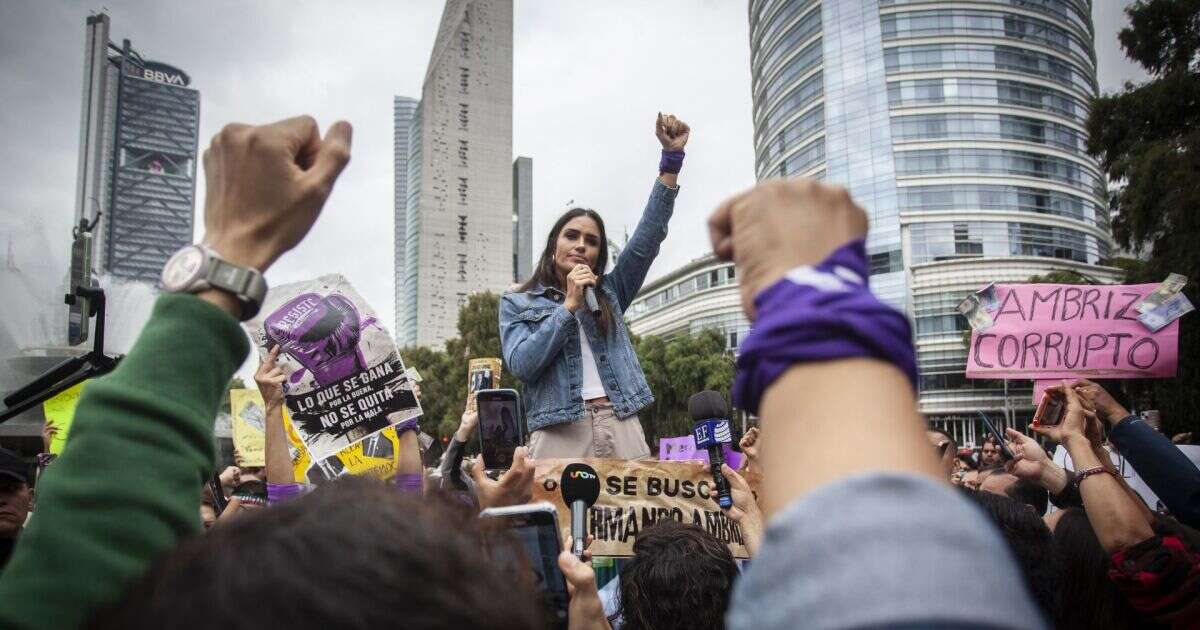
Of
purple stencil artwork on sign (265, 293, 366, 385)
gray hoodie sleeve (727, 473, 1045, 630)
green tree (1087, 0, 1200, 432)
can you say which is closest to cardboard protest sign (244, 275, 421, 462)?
purple stencil artwork on sign (265, 293, 366, 385)

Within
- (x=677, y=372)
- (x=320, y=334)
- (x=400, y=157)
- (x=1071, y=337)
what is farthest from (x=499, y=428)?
(x=400, y=157)

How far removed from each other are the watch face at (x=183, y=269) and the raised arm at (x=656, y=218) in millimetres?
2575

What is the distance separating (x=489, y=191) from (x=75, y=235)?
63.3 metres

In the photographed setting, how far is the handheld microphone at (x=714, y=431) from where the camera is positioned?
2.93 metres

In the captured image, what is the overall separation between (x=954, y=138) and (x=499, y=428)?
226ft

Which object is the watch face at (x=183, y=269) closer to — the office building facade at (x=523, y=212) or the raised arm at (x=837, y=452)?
the raised arm at (x=837, y=452)

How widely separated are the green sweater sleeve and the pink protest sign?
18.6 ft

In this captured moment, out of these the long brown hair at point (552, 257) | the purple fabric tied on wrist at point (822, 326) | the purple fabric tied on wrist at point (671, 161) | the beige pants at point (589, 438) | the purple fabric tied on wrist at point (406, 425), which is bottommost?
the beige pants at point (589, 438)

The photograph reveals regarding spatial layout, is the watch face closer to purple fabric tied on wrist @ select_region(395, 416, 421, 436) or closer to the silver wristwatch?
the silver wristwatch

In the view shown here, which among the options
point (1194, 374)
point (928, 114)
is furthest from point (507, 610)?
point (928, 114)

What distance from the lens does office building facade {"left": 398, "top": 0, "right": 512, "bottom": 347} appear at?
6925cm

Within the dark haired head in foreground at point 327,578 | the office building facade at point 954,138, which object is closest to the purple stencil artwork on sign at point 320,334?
the dark haired head in foreground at point 327,578

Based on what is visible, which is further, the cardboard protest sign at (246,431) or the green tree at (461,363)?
the green tree at (461,363)

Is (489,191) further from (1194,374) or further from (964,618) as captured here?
(964,618)
